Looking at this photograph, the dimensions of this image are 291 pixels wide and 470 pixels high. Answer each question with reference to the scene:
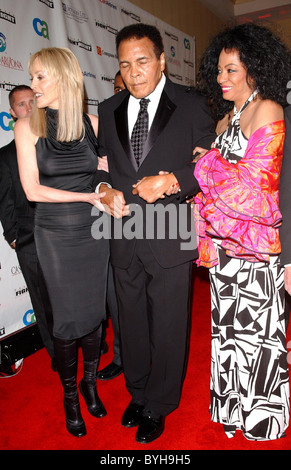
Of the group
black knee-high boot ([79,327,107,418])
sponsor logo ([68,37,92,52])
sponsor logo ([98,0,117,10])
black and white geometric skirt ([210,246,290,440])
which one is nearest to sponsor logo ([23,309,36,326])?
black knee-high boot ([79,327,107,418])

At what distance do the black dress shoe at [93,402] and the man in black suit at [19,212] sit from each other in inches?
26.7

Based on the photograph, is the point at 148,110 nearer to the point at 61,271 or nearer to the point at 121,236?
the point at 121,236

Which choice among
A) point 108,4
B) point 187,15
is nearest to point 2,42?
point 108,4

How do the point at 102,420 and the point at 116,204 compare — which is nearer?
the point at 116,204

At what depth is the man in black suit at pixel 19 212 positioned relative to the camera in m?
2.73

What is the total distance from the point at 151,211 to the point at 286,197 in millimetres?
614

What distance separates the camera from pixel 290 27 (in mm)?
8508

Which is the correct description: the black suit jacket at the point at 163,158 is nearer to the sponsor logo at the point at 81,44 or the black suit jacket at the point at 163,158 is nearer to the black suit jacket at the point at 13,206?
the black suit jacket at the point at 13,206

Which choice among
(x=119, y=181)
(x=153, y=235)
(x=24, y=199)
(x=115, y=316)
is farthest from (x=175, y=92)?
(x=115, y=316)

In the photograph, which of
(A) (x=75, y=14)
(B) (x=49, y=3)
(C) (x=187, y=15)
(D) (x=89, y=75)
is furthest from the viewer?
(C) (x=187, y=15)

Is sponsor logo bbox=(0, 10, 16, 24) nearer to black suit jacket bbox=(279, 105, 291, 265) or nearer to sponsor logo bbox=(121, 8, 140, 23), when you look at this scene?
sponsor logo bbox=(121, 8, 140, 23)

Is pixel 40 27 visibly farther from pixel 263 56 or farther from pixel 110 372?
pixel 110 372

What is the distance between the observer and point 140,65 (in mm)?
1719

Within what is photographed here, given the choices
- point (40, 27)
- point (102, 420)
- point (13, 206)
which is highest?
point (40, 27)
